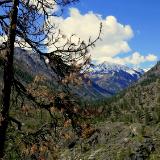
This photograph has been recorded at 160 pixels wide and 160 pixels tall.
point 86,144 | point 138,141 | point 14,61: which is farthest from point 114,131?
point 14,61

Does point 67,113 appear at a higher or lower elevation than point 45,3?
lower

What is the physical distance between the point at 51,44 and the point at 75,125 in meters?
2.85

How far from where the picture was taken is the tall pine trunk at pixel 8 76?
14.4 meters

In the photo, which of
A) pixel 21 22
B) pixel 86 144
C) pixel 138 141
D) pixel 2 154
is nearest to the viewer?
pixel 2 154

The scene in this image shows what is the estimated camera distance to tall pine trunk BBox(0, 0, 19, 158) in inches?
565

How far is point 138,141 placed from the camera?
14362 cm

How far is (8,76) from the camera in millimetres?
14672

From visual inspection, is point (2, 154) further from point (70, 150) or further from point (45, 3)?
point (70, 150)

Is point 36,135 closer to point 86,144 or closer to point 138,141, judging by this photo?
point 138,141

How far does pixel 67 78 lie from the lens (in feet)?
47.5

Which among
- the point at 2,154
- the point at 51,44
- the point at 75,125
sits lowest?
the point at 2,154

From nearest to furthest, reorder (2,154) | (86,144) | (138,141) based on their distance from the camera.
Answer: (2,154), (138,141), (86,144)

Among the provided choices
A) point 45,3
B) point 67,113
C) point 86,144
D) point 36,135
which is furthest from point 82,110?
point 86,144

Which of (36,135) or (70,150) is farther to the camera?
(70,150)
